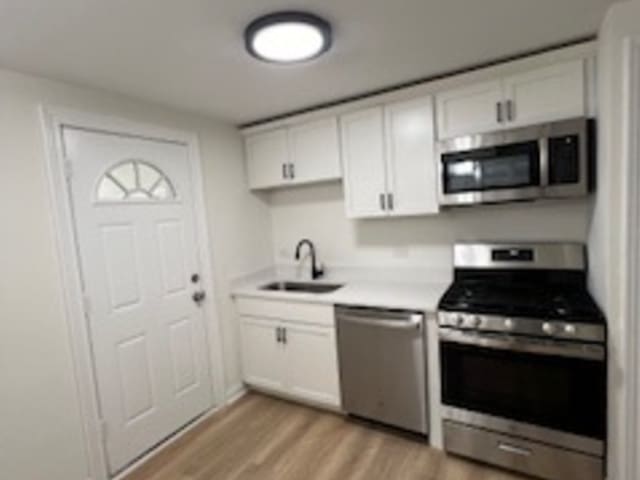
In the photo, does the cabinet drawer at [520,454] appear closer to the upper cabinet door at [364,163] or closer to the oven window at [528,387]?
the oven window at [528,387]

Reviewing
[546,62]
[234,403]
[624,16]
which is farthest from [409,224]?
[234,403]

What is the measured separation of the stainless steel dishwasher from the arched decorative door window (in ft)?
4.89

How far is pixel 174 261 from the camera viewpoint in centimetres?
262

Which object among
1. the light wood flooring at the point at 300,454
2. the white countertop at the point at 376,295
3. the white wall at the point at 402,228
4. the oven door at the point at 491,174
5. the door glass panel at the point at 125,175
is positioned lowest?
the light wood flooring at the point at 300,454

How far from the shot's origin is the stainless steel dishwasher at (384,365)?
2.24 meters

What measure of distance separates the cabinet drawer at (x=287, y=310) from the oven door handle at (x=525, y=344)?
826mm

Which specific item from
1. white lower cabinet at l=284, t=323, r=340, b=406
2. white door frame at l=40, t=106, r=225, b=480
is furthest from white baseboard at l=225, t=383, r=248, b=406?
white door frame at l=40, t=106, r=225, b=480

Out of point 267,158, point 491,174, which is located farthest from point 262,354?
point 491,174

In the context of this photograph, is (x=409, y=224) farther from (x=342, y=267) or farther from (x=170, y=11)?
(x=170, y=11)

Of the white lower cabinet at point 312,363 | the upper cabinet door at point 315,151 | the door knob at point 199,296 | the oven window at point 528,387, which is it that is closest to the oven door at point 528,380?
the oven window at point 528,387

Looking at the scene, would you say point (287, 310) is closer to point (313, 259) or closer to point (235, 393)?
point (313, 259)

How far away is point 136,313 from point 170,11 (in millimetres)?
1777

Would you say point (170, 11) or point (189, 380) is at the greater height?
point (170, 11)

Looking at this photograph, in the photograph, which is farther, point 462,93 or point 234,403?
point 234,403
